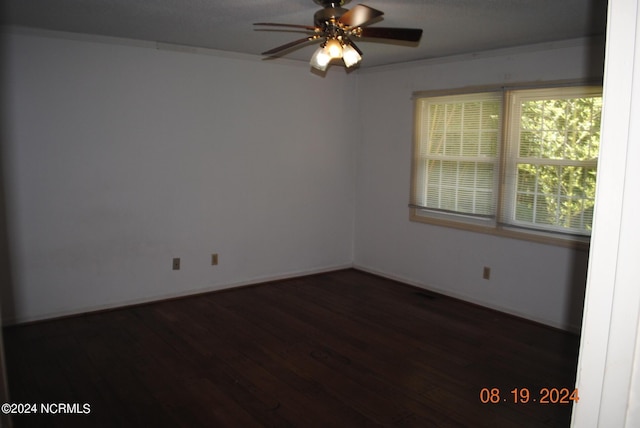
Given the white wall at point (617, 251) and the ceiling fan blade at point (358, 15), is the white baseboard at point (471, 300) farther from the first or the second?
the white wall at point (617, 251)

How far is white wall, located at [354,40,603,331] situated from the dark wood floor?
25cm

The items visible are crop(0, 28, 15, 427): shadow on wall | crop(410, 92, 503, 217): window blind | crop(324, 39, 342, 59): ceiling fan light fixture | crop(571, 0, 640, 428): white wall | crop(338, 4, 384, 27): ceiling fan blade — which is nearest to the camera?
crop(571, 0, 640, 428): white wall

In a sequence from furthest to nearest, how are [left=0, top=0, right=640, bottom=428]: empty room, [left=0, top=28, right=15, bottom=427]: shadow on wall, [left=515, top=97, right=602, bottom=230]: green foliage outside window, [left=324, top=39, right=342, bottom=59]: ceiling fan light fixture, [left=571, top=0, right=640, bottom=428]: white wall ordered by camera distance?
1. [left=515, top=97, right=602, bottom=230]: green foliage outside window
2. [left=0, top=28, right=15, bottom=427]: shadow on wall
3. [left=0, top=0, right=640, bottom=428]: empty room
4. [left=324, top=39, right=342, bottom=59]: ceiling fan light fixture
5. [left=571, top=0, right=640, bottom=428]: white wall

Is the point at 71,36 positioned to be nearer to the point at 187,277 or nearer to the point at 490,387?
the point at 187,277

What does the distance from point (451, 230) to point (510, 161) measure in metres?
0.93

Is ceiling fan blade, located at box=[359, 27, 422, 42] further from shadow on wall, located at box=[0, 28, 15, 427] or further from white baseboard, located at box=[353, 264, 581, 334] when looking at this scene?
shadow on wall, located at box=[0, 28, 15, 427]

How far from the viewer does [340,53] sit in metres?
2.81

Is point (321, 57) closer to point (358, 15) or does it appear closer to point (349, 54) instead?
point (349, 54)

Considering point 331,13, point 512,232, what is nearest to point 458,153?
point 512,232

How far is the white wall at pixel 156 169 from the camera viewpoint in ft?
12.6

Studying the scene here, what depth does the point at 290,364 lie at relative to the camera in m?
3.31

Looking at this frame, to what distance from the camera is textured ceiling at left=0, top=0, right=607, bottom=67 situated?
2.96 metres

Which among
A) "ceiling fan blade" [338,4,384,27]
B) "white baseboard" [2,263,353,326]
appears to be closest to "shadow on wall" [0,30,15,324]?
"white baseboard" [2,263,353,326]

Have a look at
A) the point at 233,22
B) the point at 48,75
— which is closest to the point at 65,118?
the point at 48,75
